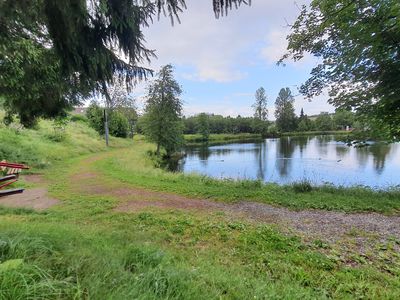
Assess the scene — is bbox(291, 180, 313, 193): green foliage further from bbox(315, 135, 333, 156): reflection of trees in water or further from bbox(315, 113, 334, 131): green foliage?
bbox(315, 113, 334, 131): green foliage

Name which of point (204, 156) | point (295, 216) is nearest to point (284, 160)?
point (204, 156)

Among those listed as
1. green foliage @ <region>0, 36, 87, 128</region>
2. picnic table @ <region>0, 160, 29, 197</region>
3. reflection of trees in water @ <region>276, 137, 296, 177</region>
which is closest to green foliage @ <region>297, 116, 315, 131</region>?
reflection of trees in water @ <region>276, 137, 296, 177</region>

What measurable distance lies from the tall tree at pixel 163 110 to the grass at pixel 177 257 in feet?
69.6

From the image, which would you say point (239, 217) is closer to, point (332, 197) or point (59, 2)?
point (332, 197)

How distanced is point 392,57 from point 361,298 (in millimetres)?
4894

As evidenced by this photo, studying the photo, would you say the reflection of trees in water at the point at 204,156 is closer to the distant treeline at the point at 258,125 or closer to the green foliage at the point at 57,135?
the green foliage at the point at 57,135

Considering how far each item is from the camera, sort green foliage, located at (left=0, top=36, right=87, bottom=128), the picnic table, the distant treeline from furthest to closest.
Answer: the distant treeline < the picnic table < green foliage, located at (left=0, top=36, right=87, bottom=128)

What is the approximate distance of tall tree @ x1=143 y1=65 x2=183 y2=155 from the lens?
28000 mm

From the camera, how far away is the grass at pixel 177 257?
185cm

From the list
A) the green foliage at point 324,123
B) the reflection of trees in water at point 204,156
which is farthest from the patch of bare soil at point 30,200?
the green foliage at point 324,123

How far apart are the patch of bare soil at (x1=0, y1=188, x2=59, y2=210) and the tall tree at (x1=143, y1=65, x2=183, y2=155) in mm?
20479

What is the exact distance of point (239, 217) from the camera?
217 inches

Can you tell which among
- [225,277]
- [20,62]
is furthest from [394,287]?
[20,62]

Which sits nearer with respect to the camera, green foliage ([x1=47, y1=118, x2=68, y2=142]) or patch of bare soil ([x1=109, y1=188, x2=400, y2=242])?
patch of bare soil ([x1=109, y1=188, x2=400, y2=242])
